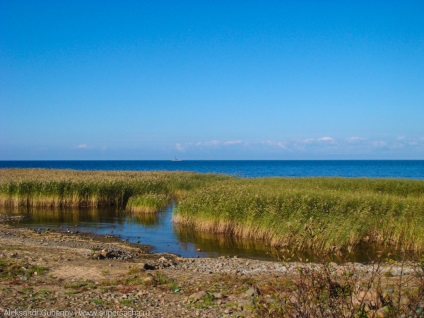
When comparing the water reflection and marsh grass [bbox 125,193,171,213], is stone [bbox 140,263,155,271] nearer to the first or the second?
the water reflection

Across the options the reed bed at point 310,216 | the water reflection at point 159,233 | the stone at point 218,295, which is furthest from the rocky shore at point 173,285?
the reed bed at point 310,216

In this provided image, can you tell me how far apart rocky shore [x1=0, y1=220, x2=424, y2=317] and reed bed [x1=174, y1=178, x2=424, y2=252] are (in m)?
4.19

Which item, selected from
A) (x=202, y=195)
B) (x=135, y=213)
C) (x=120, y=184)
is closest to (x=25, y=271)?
(x=202, y=195)

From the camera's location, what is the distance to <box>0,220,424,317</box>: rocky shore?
20.8 feet

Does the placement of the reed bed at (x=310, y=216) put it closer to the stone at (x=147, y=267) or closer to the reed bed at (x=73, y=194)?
the stone at (x=147, y=267)

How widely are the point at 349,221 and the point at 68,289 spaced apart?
12.6 m

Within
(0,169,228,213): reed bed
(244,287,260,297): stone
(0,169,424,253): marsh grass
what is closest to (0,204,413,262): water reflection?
(0,169,424,253): marsh grass

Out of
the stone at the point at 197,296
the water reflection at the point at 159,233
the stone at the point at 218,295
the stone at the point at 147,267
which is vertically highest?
the stone at the point at 197,296

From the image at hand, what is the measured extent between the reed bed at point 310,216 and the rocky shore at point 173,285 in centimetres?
419

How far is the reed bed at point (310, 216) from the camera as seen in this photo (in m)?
17.6

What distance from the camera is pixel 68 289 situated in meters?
10.0

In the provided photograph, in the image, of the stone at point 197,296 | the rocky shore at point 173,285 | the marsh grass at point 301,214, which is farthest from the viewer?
the marsh grass at point 301,214

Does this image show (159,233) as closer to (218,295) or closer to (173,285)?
(173,285)

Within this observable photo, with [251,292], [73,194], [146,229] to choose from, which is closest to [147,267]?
[251,292]
